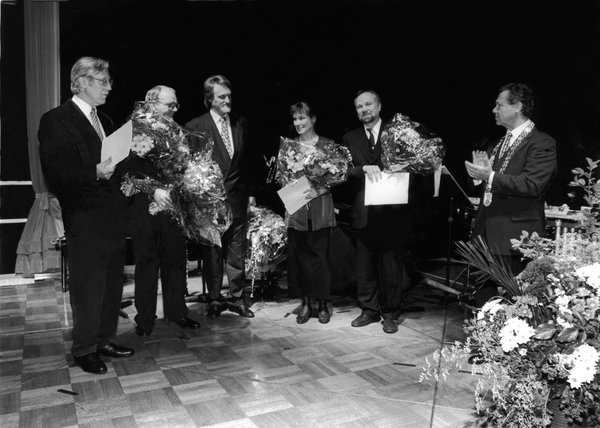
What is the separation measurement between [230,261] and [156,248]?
77 centimetres

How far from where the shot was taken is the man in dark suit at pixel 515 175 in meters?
2.98

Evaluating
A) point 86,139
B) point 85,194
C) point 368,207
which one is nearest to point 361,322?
point 368,207

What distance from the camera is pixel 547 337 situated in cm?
173

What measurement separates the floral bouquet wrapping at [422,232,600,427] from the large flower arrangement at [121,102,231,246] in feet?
6.21

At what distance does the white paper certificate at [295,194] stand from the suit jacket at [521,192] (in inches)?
46.9

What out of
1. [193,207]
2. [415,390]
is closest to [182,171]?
[193,207]

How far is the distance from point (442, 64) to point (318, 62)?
1.37 meters

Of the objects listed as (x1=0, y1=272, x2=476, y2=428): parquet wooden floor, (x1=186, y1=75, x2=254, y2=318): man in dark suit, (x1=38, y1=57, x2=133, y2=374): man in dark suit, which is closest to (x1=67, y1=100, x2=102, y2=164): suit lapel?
(x1=38, y1=57, x2=133, y2=374): man in dark suit

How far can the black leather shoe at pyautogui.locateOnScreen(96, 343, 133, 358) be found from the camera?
3.12 m

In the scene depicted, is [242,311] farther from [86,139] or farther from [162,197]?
[86,139]

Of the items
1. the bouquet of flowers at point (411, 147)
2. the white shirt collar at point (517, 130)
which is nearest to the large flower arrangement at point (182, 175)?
the bouquet of flowers at point (411, 147)

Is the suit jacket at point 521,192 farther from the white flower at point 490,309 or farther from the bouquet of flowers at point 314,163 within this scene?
the white flower at point 490,309

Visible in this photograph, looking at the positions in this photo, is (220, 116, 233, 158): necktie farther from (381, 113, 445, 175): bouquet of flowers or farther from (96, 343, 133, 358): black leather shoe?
(96, 343, 133, 358): black leather shoe

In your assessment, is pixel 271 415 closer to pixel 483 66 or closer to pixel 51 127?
pixel 51 127
